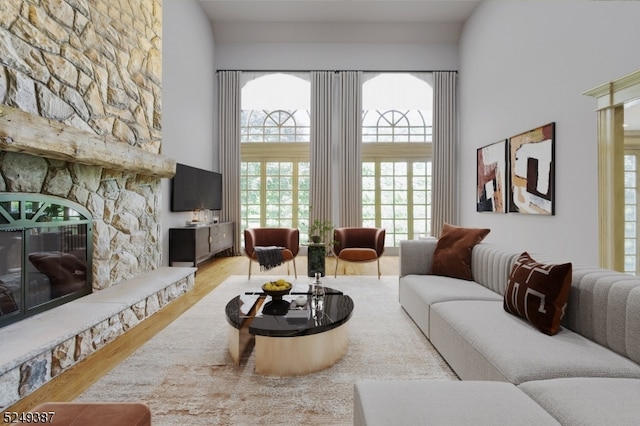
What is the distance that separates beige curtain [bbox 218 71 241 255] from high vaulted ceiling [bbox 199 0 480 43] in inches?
36.7

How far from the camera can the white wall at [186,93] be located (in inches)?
182

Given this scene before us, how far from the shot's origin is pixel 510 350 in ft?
4.86

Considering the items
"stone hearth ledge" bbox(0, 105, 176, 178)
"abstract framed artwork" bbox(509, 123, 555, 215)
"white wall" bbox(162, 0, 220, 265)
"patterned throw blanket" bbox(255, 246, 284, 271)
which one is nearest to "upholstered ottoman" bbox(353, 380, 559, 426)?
"stone hearth ledge" bbox(0, 105, 176, 178)

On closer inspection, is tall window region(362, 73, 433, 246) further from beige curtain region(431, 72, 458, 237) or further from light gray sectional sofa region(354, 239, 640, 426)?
light gray sectional sofa region(354, 239, 640, 426)

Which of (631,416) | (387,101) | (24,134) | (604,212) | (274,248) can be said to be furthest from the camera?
(387,101)

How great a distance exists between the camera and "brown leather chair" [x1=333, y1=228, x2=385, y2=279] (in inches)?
180

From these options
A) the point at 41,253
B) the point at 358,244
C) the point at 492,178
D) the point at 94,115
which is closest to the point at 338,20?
the point at 492,178

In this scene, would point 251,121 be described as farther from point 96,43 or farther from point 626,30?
point 626,30

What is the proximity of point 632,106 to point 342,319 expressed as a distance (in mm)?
3373

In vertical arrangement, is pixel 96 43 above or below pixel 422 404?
above

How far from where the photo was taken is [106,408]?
1026 millimetres

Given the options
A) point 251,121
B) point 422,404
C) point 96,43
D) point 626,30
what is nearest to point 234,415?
point 422,404

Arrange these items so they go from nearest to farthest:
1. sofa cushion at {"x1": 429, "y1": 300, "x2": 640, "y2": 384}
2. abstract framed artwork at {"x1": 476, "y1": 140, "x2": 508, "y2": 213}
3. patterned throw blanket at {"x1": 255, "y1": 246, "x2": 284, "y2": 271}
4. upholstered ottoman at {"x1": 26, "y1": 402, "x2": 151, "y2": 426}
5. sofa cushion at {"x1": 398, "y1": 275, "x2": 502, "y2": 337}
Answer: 1. upholstered ottoman at {"x1": 26, "y1": 402, "x2": 151, "y2": 426}
2. sofa cushion at {"x1": 429, "y1": 300, "x2": 640, "y2": 384}
3. sofa cushion at {"x1": 398, "y1": 275, "x2": 502, "y2": 337}
4. patterned throw blanket at {"x1": 255, "y1": 246, "x2": 284, "y2": 271}
5. abstract framed artwork at {"x1": 476, "y1": 140, "x2": 508, "y2": 213}

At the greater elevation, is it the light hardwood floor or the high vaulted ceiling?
the high vaulted ceiling
